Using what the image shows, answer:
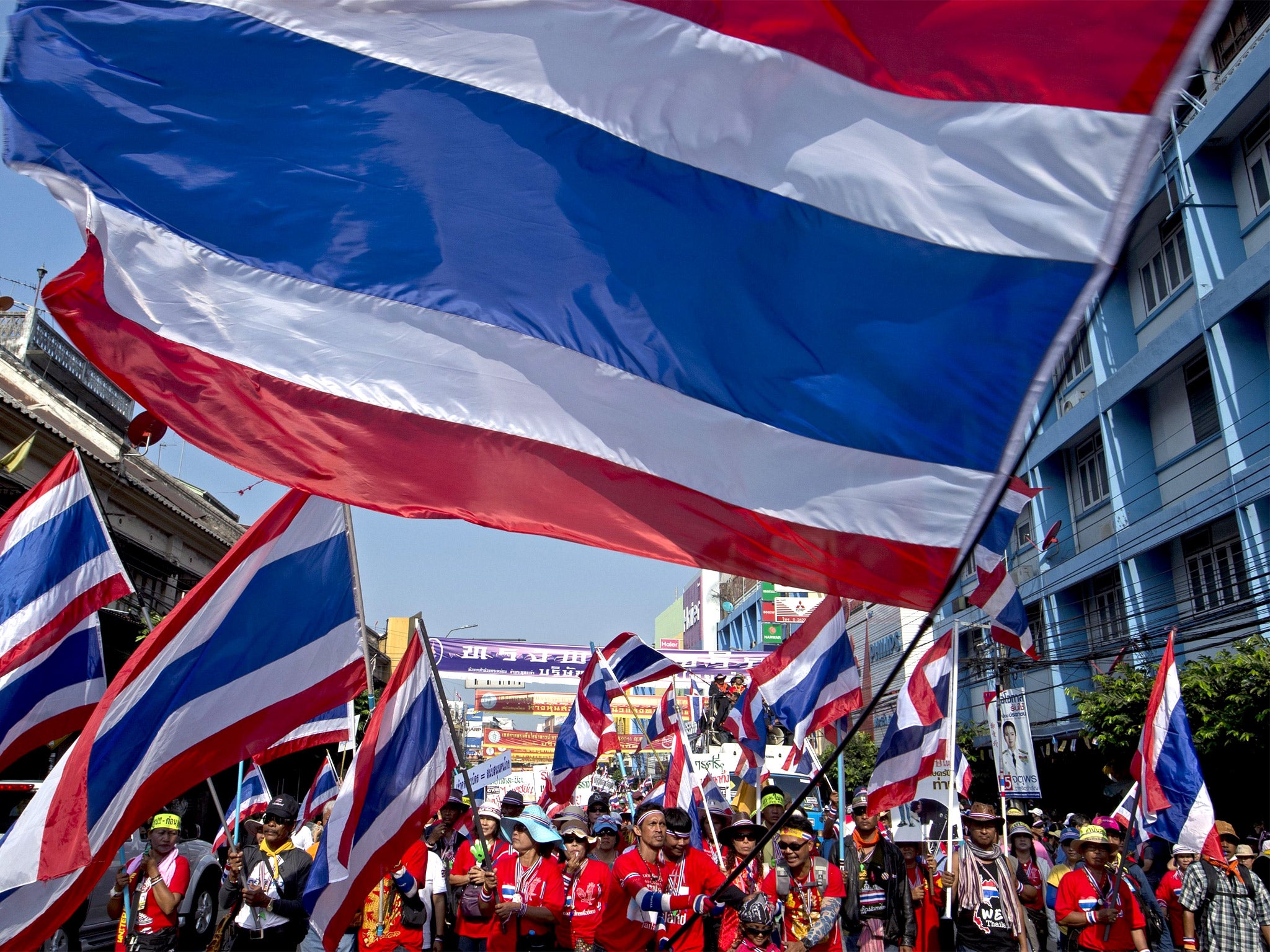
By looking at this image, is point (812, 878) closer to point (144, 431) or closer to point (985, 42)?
point (144, 431)

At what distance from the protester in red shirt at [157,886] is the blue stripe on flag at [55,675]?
1172 millimetres

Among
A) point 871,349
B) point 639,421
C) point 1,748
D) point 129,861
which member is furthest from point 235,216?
point 129,861

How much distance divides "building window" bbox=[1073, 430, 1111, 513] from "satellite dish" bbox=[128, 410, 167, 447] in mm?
24634

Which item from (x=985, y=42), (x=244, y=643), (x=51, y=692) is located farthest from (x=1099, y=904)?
(x=51, y=692)

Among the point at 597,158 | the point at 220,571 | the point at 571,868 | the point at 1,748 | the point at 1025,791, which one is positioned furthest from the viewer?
the point at 1025,791

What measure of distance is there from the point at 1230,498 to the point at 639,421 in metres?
19.5

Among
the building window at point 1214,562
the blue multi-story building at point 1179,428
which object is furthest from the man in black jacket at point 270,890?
the building window at point 1214,562

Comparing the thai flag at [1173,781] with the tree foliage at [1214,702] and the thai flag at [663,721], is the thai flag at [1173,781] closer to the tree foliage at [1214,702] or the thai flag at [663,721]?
the tree foliage at [1214,702]

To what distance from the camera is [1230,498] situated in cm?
2012

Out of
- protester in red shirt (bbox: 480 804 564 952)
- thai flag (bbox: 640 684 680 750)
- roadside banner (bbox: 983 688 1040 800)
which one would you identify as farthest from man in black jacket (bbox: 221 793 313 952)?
roadside banner (bbox: 983 688 1040 800)

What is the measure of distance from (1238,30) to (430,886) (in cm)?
2160

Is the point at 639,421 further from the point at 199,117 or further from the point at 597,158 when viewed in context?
the point at 199,117

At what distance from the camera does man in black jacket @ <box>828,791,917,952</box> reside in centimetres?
847

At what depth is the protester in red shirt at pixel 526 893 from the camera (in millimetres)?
7465
